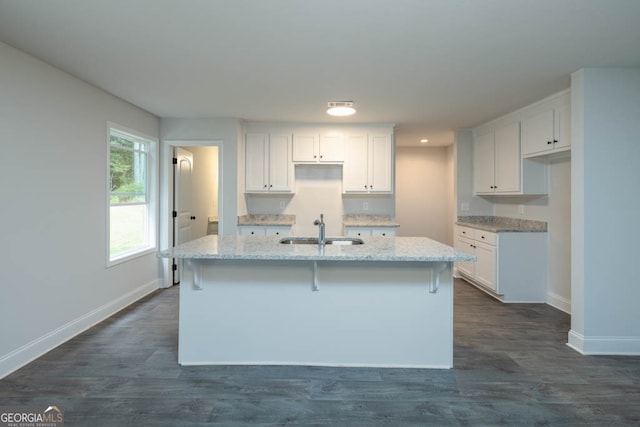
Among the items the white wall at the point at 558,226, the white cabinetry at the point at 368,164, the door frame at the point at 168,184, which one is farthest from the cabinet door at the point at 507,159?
the door frame at the point at 168,184

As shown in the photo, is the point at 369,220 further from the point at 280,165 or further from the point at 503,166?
the point at 503,166

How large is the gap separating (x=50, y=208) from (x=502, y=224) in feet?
17.4

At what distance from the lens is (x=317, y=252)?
2293mm

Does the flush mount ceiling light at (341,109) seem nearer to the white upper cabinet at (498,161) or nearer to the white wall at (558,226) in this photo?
the white upper cabinet at (498,161)

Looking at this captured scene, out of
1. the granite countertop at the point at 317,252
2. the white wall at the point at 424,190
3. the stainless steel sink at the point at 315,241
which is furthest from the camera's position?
the white wall at the point at 424,190

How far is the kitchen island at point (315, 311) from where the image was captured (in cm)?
247

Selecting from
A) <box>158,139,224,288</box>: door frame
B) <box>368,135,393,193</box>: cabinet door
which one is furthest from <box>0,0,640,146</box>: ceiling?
<box>368,135,393,193</box>: cabinet door

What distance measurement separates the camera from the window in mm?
3812

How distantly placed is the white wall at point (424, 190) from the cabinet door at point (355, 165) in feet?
6.39

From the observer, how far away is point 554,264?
3990 mm

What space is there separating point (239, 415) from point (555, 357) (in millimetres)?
2475

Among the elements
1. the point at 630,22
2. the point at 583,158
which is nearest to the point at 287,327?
the point at 583,158

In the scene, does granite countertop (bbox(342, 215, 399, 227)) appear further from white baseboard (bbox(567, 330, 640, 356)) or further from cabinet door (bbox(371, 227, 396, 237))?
white baseboard (bbox(567, 330, 640, 356))

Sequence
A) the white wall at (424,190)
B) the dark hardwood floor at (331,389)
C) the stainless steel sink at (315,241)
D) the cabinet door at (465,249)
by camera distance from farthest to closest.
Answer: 1. the white wall at (424,190)
2. the cabinet door at (465,249)
3. the stainless steel sink at (315,241)
4. the dark hardwood floor at (331,389)
